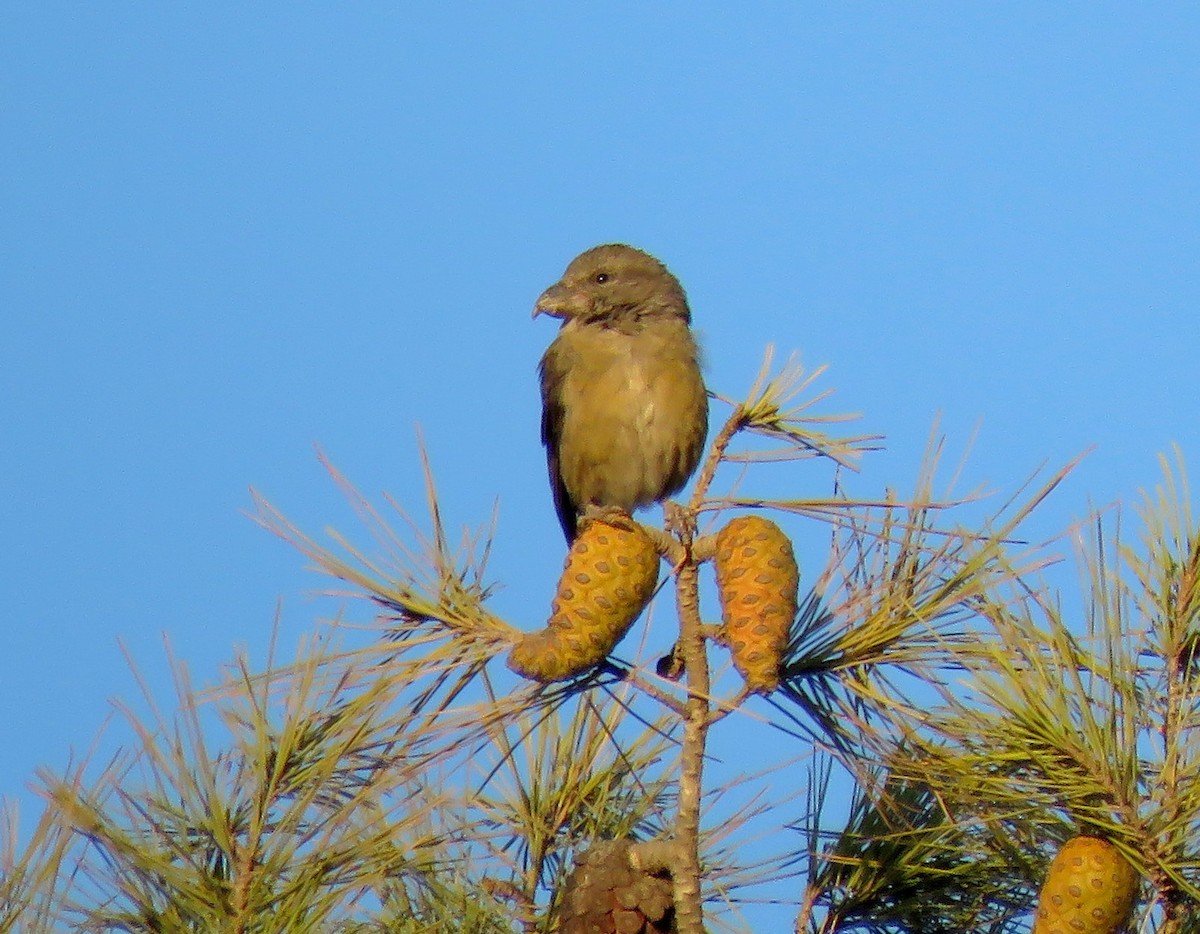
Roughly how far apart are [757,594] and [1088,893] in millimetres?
605

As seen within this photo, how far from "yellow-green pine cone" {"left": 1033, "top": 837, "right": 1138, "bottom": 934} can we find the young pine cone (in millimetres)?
523

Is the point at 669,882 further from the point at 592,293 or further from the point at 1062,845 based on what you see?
the point at 592,293

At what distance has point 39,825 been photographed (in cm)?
213

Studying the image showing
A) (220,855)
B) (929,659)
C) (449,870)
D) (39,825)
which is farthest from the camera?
(449,870)

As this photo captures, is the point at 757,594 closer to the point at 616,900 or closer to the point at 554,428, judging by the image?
the point at 616,900

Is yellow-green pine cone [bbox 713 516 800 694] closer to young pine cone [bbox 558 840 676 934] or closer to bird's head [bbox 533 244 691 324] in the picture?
young pine cone [bbox 558 840 676 934]

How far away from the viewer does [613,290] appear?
494cm

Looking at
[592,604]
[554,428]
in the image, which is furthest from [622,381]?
[592,604]

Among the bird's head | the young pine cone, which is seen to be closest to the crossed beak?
the bird's head

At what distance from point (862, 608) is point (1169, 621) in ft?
1.51

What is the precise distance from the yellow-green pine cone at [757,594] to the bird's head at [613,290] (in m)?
2.47

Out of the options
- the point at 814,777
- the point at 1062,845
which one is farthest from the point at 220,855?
the point at 1062,845

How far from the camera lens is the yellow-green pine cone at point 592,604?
2.39 m

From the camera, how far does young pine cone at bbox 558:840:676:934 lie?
233 centimetres
